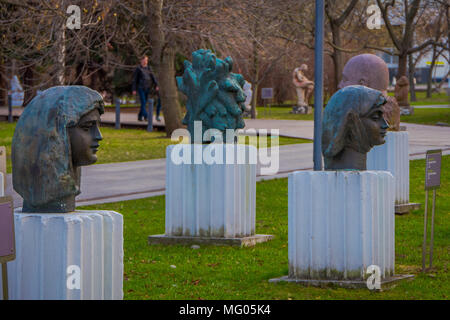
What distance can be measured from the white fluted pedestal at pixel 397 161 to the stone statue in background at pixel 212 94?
3074 millimetres

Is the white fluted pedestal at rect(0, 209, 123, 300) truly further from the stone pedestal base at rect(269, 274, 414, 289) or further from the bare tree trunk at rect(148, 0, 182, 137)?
the bare tree trunk at rect(148, 0, 182, 137)

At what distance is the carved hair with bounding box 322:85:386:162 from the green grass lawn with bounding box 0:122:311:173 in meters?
10.6

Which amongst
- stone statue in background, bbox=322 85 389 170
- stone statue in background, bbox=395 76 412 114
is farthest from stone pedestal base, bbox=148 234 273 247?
stone statue in background, bbox=395 76 412 114

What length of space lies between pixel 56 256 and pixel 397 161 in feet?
27.2

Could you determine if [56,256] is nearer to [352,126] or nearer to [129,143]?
[352,126]

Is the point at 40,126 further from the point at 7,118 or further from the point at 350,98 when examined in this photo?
the point at 7,118

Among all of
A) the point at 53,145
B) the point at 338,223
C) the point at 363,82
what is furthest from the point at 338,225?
the point at 363,82

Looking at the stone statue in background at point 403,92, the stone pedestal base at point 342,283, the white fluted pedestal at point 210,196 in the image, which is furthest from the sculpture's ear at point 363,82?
the stone statue in background at point 403,92

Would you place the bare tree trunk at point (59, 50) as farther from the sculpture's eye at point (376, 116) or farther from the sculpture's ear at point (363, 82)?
the sculpture's eye at point (376, 116)

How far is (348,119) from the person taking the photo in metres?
8.04

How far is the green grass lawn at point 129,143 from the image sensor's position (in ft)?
65.6

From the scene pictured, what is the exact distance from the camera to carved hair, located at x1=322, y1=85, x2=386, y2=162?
26.3 ft
